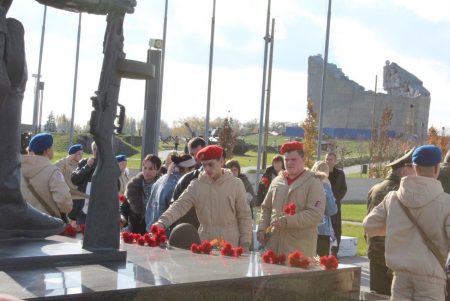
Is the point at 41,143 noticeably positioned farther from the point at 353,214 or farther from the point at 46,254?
the point at 353,214

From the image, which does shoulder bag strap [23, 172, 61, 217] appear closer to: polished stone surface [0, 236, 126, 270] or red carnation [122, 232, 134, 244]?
red carnation [122, 232, 134, 244]

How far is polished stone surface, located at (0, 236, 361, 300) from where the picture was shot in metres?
3.85

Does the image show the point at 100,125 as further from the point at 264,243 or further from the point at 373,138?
the point at 373,138

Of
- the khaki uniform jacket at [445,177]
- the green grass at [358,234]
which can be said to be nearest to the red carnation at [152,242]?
the khaki uniform jacket at [445,177]

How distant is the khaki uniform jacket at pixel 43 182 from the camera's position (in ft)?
19.4

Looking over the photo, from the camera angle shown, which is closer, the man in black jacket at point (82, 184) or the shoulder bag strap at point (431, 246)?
the shoulder bag strap at point (431, 246)

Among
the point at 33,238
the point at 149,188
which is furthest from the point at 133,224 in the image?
the point at 33,238

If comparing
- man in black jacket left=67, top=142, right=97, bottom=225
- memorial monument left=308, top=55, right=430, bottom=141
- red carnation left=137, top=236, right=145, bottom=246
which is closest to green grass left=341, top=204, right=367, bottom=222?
man in black jacket left=67, top=142, right=97, bottom=225

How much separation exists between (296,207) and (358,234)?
10214mm

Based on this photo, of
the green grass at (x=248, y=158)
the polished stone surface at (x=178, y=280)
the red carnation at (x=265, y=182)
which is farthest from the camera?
the green grass at (x=248, y=158)

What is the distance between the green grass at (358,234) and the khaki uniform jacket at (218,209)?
6.63 m

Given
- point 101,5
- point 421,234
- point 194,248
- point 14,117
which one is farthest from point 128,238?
point 421,234

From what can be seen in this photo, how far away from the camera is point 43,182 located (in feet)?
19.5

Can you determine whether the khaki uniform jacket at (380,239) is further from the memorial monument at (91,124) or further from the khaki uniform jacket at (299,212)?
the memorial monument at (91,124)
